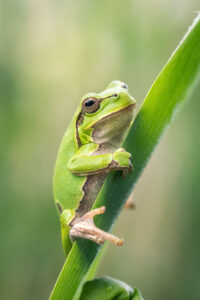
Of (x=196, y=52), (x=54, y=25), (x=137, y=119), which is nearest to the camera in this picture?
(x=196, y=52)

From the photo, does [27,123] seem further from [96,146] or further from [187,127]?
[96,146]

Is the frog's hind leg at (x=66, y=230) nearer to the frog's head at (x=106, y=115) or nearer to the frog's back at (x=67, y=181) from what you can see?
the frog's back at (x=67, y=181)

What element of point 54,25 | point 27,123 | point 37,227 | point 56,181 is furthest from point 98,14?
point 56,181

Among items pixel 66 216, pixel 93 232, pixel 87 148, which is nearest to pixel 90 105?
pixel 87 148

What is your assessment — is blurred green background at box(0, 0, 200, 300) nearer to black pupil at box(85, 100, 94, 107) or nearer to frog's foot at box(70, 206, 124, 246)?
black pupil at box(85, 100, 94, 107)

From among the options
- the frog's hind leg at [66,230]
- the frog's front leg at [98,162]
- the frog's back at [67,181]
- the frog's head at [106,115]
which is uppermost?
the frog's head at [106,115]

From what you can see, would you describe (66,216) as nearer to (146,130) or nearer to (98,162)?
(98,162)

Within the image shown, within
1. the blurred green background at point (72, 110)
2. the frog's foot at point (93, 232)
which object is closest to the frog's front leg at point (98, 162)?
the frog's foot at point (93, 232)
